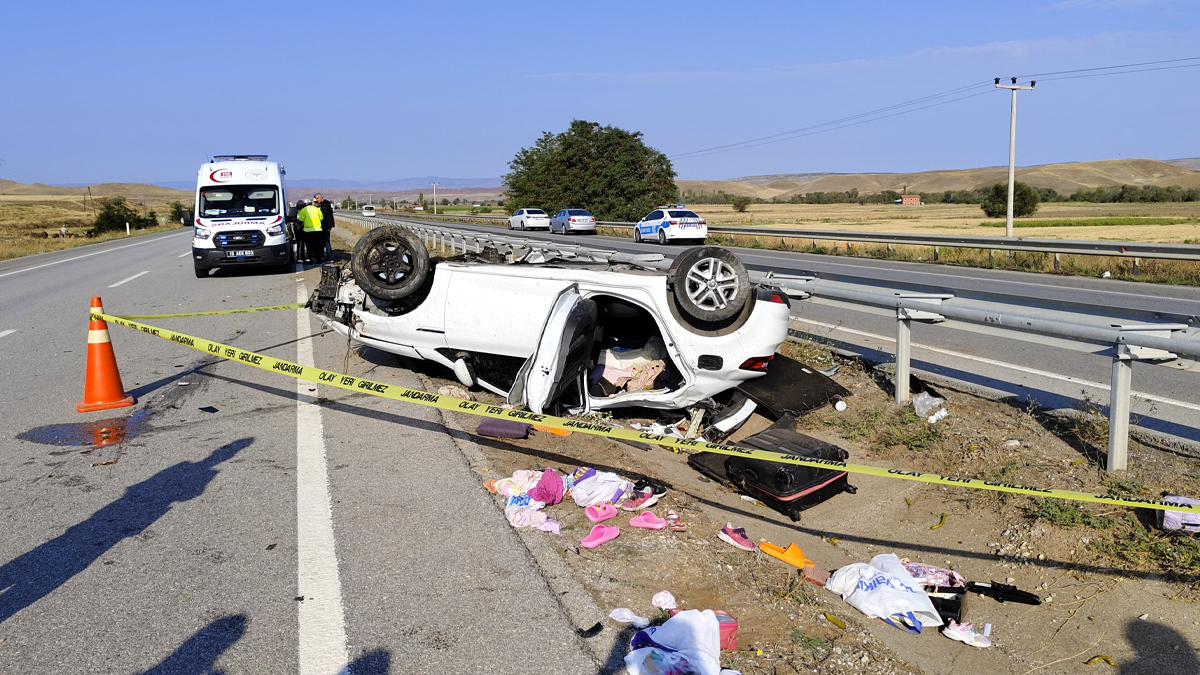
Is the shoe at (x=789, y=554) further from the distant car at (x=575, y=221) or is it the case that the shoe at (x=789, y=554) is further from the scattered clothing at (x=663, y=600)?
the distant car at (x=575, y=221)

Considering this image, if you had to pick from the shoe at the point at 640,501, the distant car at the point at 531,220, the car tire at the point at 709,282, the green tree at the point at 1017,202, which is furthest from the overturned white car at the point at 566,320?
the green tree at the point at 1017,202

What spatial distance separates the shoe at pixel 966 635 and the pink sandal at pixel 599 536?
159 cm

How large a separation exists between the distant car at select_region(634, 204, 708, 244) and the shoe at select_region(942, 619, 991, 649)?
94.0 feet

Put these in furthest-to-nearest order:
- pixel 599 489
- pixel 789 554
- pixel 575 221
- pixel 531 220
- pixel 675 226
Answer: pixel 531 220 < pixel 575 221 < pixel 675 226 < pixel 599 489 < pixel 789 554

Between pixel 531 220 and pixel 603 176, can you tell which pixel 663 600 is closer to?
pixel 531 220

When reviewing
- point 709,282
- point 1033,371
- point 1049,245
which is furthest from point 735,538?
point 1049,245

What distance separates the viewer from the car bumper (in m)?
18.1

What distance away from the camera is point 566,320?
18.8ft

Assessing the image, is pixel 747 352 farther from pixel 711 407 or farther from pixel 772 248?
pixel 772 248

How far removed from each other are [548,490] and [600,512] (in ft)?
1.20

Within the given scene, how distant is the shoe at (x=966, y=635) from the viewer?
3.76m

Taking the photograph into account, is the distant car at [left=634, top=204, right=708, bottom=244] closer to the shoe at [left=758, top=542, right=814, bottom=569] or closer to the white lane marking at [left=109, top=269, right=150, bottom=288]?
the white lane marking at [left=109, top=269, right=150, bottom=288]

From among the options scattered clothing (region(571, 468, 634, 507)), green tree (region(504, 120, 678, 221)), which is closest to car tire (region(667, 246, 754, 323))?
scattered clothing (region(571, 468, 634, 507))

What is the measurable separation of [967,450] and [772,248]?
25399mm
